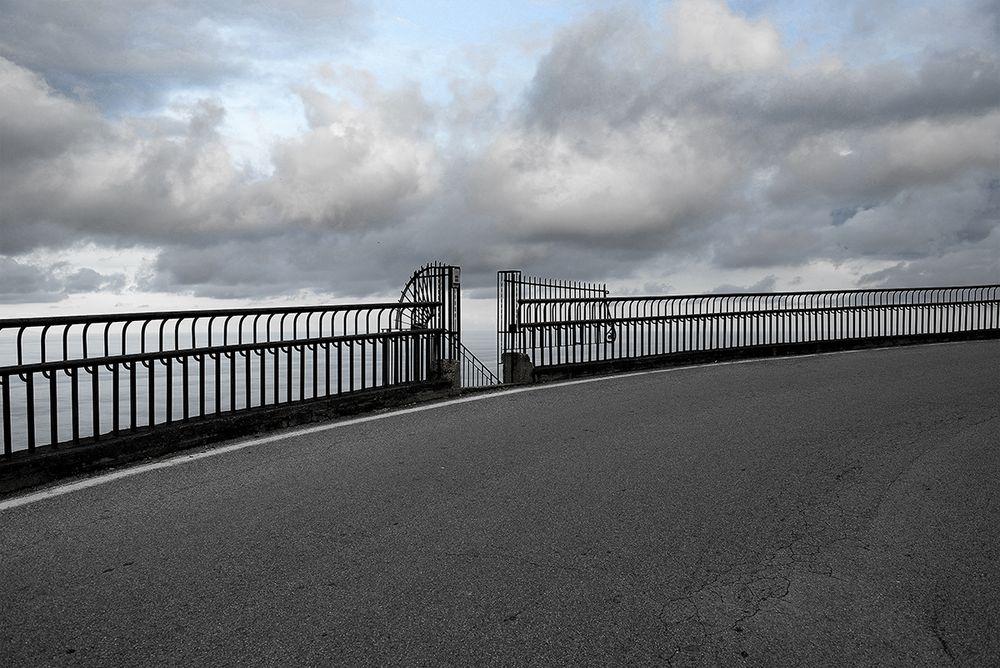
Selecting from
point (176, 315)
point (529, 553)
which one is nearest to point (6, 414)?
point (176, 315)

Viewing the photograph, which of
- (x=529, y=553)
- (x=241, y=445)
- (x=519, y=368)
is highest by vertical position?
(x=519, y=368)

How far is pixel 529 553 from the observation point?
454 cm

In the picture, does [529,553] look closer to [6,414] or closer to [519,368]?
[6,414]

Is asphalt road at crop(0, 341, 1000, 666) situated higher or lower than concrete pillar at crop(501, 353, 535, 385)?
lower

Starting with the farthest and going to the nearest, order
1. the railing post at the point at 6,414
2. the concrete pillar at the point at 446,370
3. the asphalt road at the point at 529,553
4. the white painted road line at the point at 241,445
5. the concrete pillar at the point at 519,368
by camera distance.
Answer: the concrete pillar at the point at 519,368, the concrete pillar at the point at 446,370, the railing post at the point at 6,414, the white painted road line at the point at 241,445, the asphalt road at the point at 529,553

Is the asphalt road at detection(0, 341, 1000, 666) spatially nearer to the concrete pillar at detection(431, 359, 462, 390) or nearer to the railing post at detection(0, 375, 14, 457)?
the railing post at detection(0, 375, 14, 457)

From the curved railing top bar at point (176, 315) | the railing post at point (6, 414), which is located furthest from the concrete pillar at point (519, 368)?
the railing post at point (6, 414)

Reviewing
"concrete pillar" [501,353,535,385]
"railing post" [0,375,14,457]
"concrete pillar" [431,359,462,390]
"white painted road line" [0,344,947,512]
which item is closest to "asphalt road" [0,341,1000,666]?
"white painted road line" [0,344,947,512]

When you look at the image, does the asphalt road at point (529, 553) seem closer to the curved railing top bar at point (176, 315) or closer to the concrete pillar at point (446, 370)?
the curved railing top bar at point (176, 315)

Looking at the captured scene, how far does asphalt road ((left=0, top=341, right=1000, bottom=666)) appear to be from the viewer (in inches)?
139

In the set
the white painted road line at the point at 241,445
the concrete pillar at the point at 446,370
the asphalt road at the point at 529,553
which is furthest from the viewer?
the concrete pillar at the point at 446,370

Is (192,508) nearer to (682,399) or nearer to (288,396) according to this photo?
(288,396)

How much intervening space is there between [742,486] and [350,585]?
126 inches

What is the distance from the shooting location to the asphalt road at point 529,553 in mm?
3520
